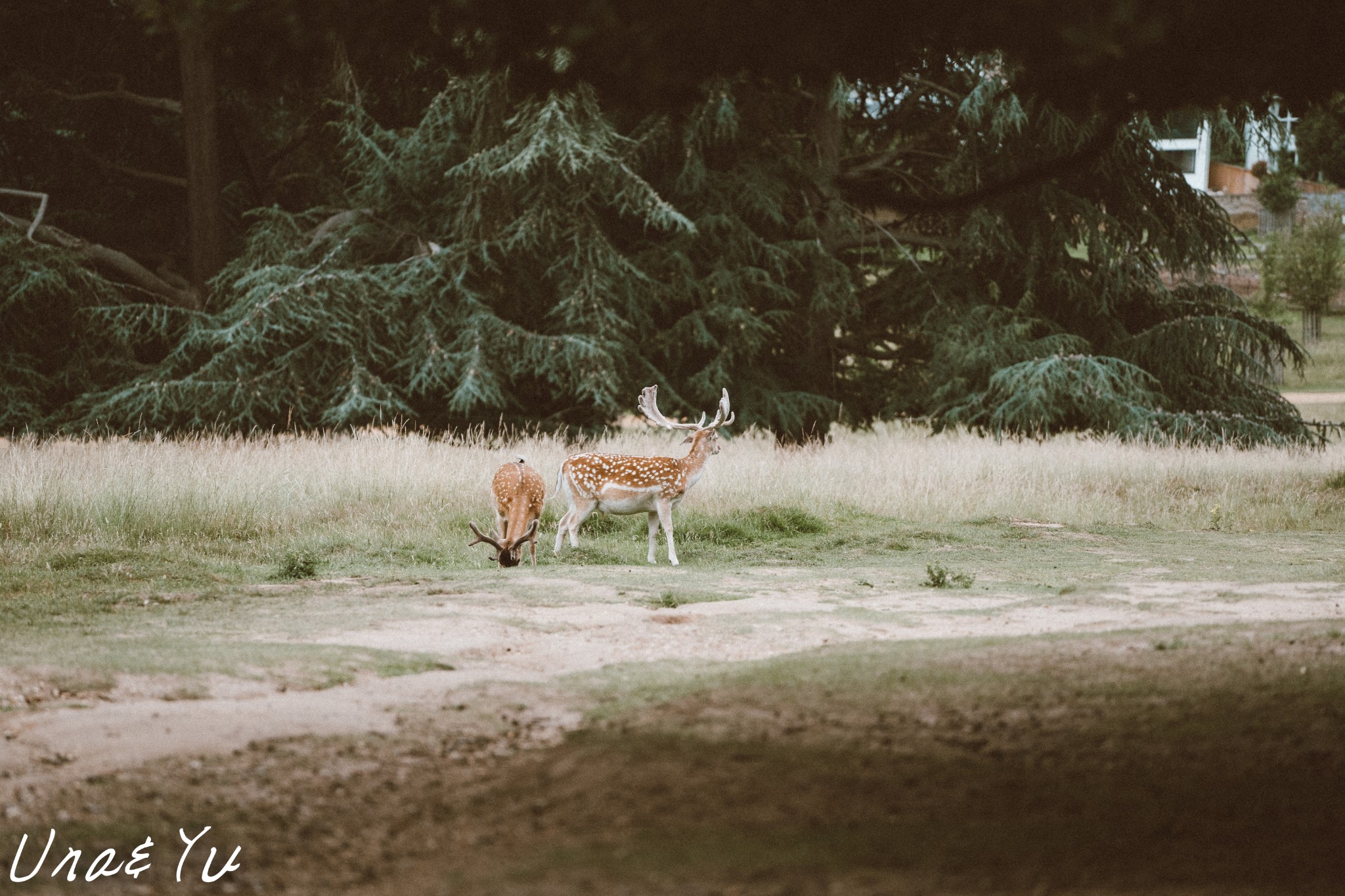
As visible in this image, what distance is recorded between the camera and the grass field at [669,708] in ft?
A: 14.9

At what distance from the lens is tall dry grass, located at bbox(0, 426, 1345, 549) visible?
13.7 metres

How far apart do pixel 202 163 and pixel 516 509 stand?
53.6 ft

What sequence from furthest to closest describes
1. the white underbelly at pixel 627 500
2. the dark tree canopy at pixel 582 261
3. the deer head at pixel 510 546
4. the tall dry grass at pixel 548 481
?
the dark tree canopy at pixel 582 261 → the tall dry grass at pixel 548 481 → the white underbelly at pixel 627 500 → the deer head at pixel 510 546

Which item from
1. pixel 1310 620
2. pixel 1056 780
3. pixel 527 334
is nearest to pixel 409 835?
pixel 1056 780

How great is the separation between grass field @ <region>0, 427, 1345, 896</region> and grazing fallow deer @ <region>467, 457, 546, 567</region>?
0.82 feet

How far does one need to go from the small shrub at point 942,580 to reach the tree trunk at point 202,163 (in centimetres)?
1772

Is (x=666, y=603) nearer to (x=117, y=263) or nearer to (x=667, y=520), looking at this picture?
(x=667, y=520)

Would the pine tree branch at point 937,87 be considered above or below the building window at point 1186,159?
below

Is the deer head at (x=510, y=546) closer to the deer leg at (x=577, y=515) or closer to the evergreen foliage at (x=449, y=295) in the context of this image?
the deer leg at (x=577, y=515)

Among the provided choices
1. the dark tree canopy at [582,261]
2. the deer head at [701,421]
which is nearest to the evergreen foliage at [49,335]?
the dark tree canopy at [582,261]

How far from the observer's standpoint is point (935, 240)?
2744 cm

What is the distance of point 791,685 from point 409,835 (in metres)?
2.48

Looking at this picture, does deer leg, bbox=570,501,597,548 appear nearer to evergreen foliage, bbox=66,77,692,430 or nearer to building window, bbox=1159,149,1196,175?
evergreen foliage, bbox=66,77,692,430

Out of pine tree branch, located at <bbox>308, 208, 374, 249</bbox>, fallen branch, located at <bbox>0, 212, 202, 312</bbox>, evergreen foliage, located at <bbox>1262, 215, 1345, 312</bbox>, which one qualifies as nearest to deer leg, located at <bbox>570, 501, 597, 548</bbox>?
pine tree branch, located at <bbox>308, 208, 374, 249</bbox>
